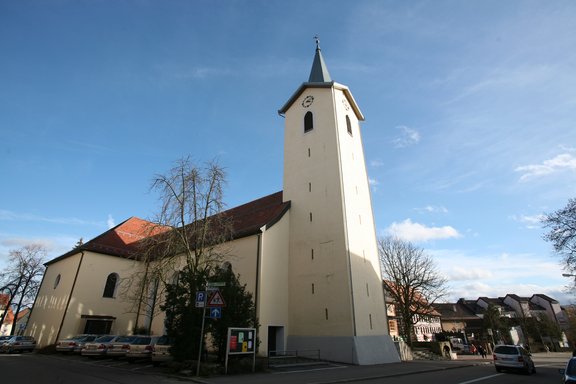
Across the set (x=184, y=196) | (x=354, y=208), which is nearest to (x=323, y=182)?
(x=354, y=208)

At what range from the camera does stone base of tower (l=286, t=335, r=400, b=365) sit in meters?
16.2

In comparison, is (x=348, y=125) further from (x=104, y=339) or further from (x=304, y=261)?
(x=104, y=339)

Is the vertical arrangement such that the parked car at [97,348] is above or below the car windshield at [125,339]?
below

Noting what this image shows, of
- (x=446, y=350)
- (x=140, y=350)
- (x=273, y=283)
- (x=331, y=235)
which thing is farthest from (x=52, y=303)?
(x=446, y=350)

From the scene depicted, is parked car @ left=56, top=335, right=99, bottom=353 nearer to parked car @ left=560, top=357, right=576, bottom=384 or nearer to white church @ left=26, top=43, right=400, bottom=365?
white church @ left=26, top=43, right=400, bottom=365

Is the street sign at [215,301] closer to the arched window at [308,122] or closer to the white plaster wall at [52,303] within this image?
the arched window at [308,122]

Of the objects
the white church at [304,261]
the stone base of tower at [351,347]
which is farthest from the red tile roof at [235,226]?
the stone base of tower at [351,347]

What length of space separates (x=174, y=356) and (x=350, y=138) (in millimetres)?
19006

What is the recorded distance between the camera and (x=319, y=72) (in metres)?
28.1

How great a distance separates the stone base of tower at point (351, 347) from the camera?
1619cm

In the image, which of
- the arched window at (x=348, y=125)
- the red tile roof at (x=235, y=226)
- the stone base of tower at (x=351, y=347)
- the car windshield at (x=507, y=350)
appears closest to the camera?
the car windshield at (x=507, y=350)

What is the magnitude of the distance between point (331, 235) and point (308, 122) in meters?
10.4

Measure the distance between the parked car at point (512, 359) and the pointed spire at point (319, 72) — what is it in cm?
2227

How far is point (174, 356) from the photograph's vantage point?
1192cm
